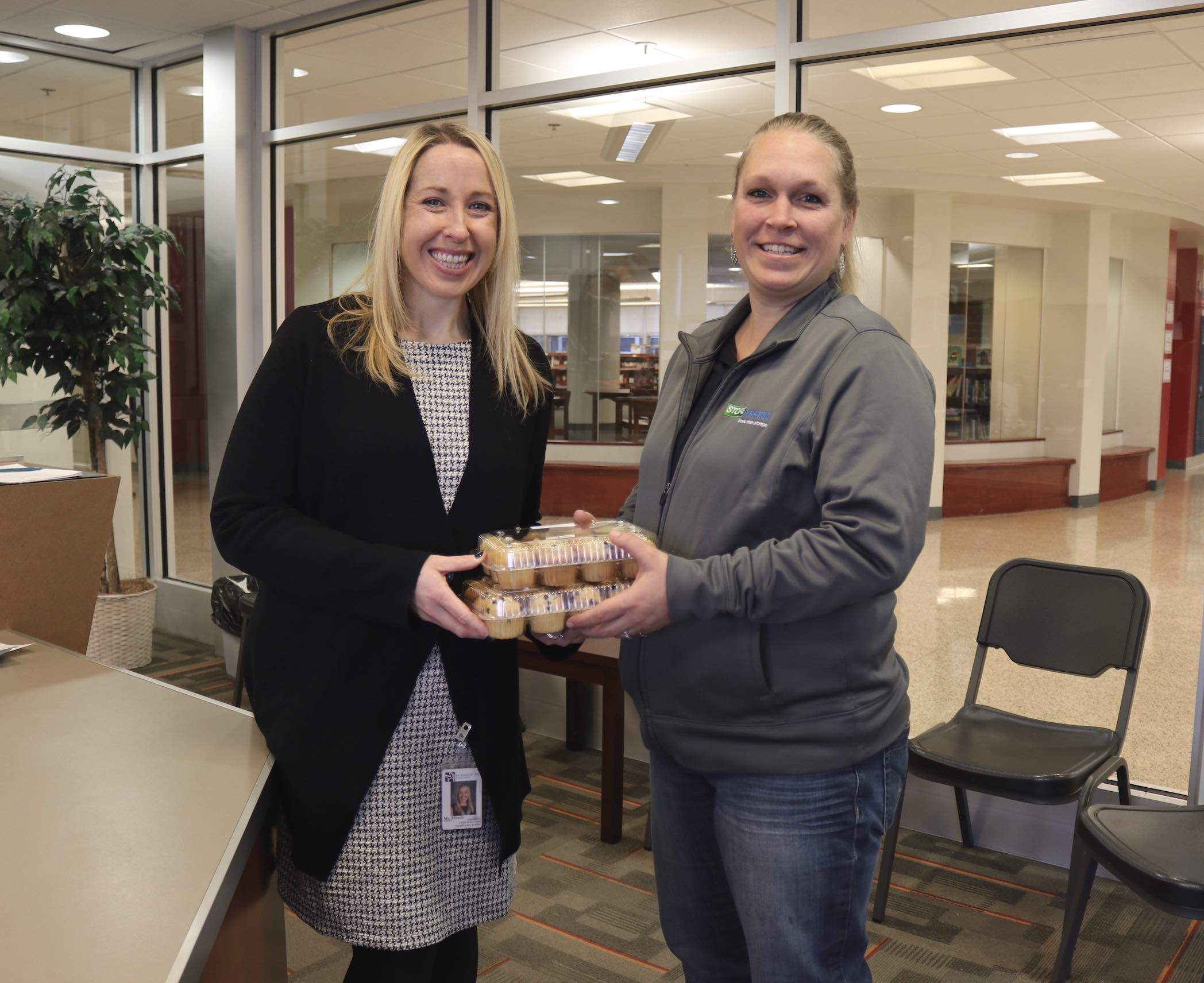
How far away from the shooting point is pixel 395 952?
65.4 inches

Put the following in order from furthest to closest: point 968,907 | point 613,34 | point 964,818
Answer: point 613,34 < point 964,818 < point 968,907

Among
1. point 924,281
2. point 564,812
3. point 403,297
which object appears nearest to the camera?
point 403,297

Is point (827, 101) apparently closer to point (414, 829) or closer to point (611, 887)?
point (611, 887)

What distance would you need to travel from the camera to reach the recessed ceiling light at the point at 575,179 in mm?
4742

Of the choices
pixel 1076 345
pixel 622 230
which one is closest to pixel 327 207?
pixel 622 230

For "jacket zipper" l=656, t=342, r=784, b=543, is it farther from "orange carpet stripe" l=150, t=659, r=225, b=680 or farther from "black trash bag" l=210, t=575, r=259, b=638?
"orange carpet stripe" l=150, t=659, r=225, b=680

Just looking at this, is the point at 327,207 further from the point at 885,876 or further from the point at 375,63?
the point at 885,876

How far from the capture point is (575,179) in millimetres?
4758

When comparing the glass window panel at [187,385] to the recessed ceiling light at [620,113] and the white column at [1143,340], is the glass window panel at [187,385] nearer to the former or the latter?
the recessed ceiling light at [620,113]

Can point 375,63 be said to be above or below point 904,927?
above

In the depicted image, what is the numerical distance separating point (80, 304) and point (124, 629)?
65.0 inches

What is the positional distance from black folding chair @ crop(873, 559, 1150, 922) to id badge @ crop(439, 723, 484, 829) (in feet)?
4.85

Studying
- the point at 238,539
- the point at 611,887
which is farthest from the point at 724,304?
the point at 238,539

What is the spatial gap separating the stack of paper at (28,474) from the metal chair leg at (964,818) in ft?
9.26
